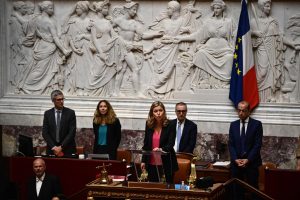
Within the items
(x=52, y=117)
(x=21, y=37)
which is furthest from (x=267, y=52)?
(x=21, y=37)

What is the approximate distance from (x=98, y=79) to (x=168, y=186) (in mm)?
5198

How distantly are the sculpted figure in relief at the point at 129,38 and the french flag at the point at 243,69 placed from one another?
1.91 meters

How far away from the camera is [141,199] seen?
9992mm

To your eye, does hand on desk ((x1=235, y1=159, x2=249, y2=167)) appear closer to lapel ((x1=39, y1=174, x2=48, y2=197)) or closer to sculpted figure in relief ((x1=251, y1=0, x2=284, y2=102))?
lapel ((x1=39, y1=174, x2=48, y2=197))

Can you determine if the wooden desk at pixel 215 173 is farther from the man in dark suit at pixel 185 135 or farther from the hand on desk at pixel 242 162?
the hand on desk at pixel 242 162

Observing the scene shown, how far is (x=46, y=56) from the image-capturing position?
591 inches

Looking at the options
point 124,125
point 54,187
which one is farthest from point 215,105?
point 54,187

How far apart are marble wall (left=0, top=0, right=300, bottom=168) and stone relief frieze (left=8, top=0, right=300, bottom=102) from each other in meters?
0.02

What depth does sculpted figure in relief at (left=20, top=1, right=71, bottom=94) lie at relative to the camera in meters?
14.9

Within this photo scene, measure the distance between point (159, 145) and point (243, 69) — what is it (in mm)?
3794

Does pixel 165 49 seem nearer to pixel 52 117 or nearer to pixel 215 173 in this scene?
pixel 52 117

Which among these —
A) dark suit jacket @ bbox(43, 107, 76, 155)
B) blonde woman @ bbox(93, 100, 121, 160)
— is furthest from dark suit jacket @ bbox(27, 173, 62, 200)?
dark suit jacket @ bbox(43, 107, 76, 155)

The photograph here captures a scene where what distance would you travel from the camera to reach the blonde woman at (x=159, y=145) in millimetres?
10266

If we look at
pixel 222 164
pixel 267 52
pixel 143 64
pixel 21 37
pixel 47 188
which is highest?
pixel 21 37
